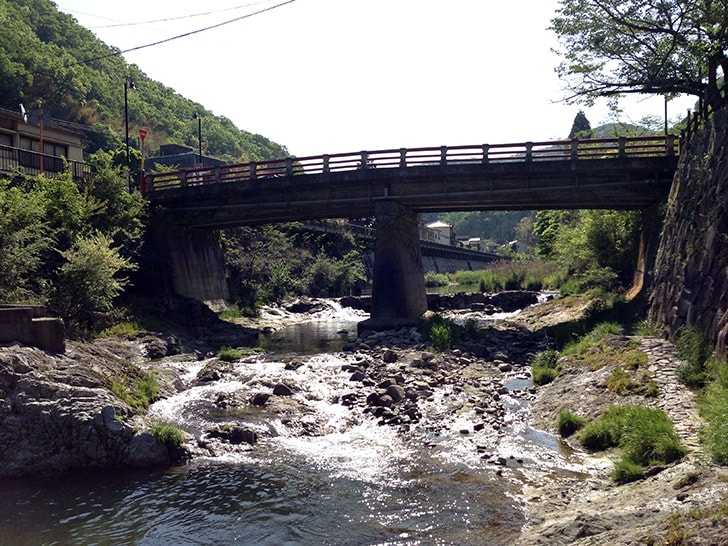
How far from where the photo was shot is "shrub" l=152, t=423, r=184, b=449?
11469mm

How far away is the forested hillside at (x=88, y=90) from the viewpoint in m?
82.6

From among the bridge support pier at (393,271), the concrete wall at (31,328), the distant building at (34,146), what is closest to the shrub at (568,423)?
the concrete wall at (31,328)

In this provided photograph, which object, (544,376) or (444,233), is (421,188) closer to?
(544,376)

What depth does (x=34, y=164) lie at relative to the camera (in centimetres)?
3328

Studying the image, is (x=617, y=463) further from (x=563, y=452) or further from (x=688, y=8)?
(x=688, y=8)

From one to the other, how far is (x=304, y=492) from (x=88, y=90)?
102196 millimetres

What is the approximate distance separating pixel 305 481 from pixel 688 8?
20348 millimetres

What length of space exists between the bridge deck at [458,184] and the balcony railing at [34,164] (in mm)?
5800

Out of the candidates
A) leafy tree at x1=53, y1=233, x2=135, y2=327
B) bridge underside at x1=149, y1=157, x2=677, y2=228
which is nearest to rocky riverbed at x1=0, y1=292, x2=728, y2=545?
leafy tree at x1=53, y1=233, x2=135, y2=327

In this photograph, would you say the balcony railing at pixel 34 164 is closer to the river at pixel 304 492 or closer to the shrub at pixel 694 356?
the river at pixel 304 492

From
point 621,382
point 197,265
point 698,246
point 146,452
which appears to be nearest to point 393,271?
point 197,265

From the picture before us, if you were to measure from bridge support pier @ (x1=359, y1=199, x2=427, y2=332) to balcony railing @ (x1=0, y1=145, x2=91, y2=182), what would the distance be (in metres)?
16.4

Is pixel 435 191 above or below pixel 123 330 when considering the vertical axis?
above

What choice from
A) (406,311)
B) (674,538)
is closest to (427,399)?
(674,538)
